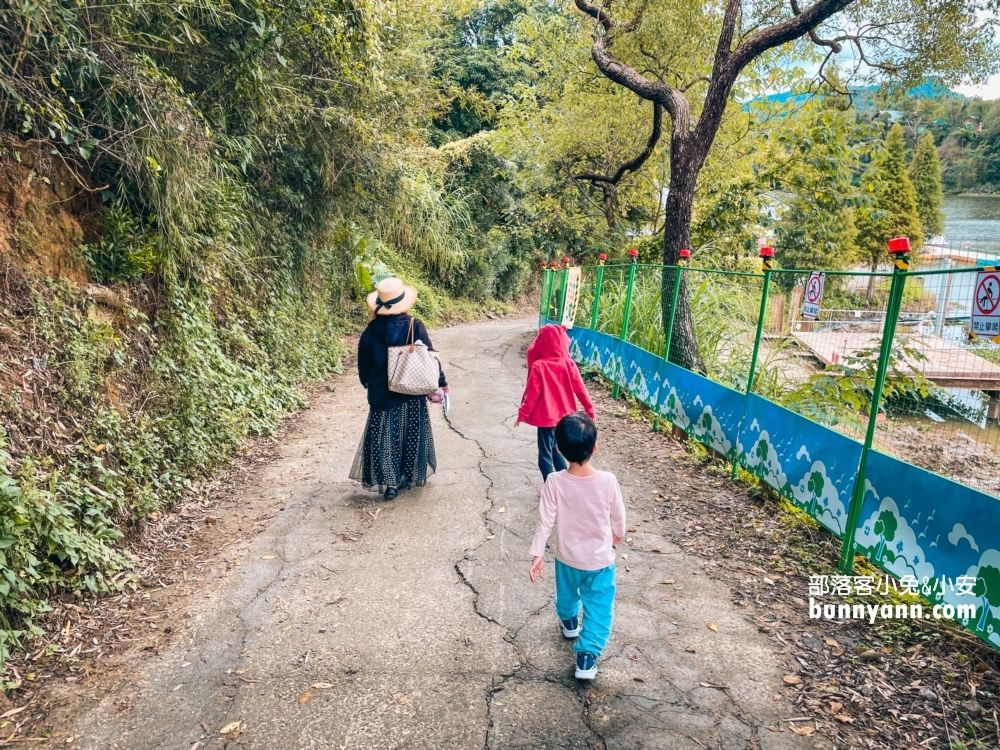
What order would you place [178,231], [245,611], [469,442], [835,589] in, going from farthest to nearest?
1. [469,442]
2. [178,231]
3. [835,589]
4. [245,611]

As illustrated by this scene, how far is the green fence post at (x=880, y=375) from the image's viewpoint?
379cm

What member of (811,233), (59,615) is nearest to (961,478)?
(59,615)

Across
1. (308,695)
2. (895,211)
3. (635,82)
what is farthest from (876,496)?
(895,211)

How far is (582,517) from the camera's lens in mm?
2969

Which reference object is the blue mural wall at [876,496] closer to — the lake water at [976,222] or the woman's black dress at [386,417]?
the woman's black dress at [386,417]

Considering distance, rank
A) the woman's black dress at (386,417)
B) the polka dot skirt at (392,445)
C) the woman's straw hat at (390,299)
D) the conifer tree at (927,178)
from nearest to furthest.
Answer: the woman's straw hat at (390,299), the woman's black dress at (386,417), the polka dot skirt at (392,445), the conifer tree at (927,178)

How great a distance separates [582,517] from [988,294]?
88.8 inches

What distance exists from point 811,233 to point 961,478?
8.17 m

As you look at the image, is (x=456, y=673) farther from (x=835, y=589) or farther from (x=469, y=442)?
(x=469, y=442)

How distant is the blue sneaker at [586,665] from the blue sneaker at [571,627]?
28 centimetres

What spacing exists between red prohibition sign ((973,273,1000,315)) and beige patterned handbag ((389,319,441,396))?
3497 mm

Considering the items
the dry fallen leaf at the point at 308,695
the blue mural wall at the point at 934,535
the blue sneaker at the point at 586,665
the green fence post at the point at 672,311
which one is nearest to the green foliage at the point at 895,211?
the green fence post at the point at 672,311

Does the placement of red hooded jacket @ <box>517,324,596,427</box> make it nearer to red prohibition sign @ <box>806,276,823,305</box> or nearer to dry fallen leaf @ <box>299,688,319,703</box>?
red prohibition sign @ <box>806,276,823,305</box>

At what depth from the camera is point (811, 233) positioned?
10.9m
